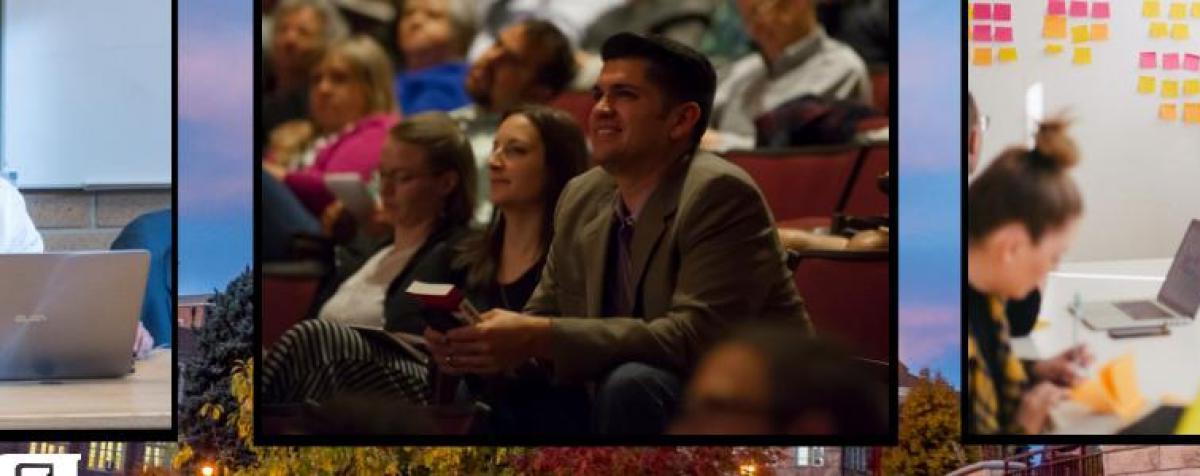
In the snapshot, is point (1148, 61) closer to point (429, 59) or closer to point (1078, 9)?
point (1078, 9)

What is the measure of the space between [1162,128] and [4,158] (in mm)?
4226

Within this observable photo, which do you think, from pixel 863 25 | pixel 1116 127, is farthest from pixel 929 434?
pixel 863 25

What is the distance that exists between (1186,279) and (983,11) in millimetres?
1184

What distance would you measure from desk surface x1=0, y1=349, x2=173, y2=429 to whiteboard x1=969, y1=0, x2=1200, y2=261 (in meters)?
3.08

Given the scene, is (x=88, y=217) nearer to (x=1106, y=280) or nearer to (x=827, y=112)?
(x=827, y=112)

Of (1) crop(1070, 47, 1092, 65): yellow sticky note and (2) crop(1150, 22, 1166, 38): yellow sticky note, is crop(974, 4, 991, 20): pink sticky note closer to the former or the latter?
(1) crop(1070, 47, 1092, 65): yellow sticky note

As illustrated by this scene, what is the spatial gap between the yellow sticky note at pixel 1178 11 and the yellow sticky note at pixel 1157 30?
5cm

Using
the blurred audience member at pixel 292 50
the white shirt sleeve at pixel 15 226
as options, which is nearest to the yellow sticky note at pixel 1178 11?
the blurred audience member at pixel 292 50

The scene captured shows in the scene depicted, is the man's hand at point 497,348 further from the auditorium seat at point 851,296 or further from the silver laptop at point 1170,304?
the silver laptop at point 1170,304

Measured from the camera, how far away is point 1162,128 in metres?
7.54

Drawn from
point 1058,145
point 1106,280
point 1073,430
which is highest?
point 1058,145

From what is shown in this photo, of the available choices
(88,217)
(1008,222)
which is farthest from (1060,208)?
(88,217)

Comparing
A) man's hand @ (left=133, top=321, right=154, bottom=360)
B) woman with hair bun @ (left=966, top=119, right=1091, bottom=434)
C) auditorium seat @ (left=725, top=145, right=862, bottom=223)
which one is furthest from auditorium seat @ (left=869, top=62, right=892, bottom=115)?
man's hand @ (left=133, top=321, right=154, bottom=360)

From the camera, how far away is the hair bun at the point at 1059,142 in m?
7.56
